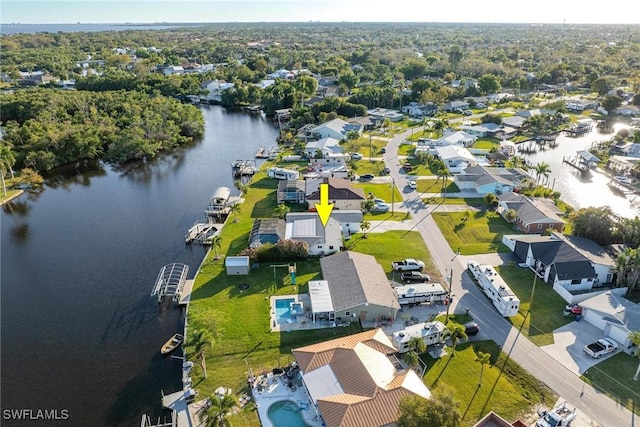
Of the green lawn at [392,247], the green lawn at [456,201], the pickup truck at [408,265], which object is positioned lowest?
the green lawn at [456,201]

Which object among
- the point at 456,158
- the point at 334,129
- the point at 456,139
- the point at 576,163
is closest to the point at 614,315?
the point at 456,158

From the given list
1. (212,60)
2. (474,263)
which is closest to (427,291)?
(474,263)

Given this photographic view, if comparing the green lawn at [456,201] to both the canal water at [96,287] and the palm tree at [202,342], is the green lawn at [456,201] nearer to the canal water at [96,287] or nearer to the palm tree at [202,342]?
the canal water at [96,287]

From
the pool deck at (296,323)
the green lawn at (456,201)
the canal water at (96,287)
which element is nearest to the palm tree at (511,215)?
the green lawn at (456,201)

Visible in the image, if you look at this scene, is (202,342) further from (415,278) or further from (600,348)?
(600,348)

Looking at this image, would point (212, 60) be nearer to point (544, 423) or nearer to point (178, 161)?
point (178, 161)

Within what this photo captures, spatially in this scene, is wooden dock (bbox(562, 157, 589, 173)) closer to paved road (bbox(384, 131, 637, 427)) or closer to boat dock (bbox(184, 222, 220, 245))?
paved road (bbox(384, 131, 637, 427))
